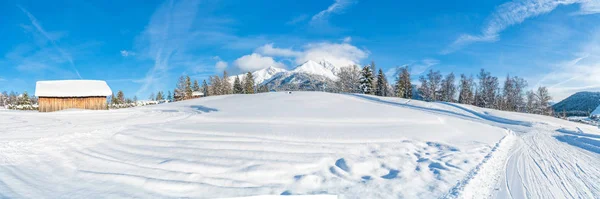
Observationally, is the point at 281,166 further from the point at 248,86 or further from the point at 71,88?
the point at 248,86

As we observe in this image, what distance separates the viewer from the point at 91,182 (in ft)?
15.0

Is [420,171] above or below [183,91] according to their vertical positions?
below

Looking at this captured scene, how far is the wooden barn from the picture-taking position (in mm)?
24766

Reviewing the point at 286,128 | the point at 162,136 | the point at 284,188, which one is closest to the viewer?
the point at 284,188

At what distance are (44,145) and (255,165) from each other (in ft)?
21.9

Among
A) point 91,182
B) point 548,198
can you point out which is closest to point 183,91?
point 91,182

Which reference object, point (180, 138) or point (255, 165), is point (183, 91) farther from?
point (255, 165)

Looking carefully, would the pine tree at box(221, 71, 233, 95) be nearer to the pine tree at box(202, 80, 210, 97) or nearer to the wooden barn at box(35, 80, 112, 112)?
the pine tree at box(202, 80, 210, 97)

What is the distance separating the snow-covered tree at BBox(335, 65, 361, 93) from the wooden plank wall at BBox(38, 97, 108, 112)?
154 ft

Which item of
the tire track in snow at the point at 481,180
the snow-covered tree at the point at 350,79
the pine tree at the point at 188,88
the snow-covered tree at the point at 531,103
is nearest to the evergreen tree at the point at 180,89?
the pine tree at the point at 188,88

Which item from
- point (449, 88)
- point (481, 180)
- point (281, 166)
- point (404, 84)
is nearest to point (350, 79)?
point (404, 84)

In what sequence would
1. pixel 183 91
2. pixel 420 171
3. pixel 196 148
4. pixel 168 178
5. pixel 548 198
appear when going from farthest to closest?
1. pixel 183 91
2. pixel 196 148
3. pixel 420 171
4. pixel 168 178
5. pixel 548 198

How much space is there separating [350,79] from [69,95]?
49411 mm

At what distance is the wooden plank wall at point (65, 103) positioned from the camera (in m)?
24.8
